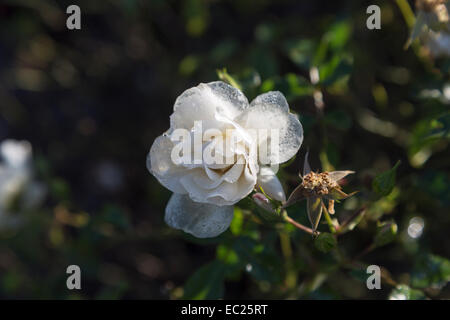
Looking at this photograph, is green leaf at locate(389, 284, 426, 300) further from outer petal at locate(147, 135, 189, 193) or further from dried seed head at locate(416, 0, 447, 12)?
dried seed head at locate(416, 0, 447, 12)

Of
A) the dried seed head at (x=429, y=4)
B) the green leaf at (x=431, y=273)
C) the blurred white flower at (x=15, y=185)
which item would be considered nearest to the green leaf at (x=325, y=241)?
the green leaf at (x=431, y=273)

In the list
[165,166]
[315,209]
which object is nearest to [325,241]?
[315,209]

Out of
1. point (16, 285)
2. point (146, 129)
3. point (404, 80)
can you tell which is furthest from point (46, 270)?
point (404, 80)

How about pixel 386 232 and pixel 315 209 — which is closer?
pixel 315 209

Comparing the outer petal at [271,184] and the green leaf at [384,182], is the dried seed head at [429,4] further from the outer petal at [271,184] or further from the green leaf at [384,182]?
the outer petal at [271,184]

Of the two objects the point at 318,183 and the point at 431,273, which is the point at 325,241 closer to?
the point at 318,183
